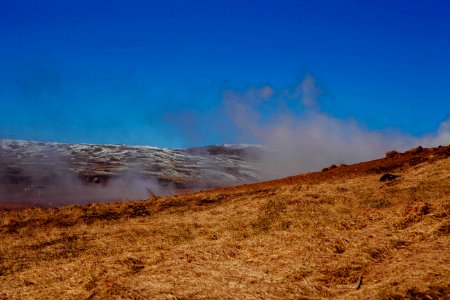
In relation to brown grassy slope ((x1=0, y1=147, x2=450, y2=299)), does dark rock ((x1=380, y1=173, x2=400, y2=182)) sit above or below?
above

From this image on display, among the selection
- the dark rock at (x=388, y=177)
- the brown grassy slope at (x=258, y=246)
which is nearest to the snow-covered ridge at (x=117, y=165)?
the brown grassy slope at (x=258, y=246)

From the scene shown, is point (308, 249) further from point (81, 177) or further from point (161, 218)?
point (81, 177)

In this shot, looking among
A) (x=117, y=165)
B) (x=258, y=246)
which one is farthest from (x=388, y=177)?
(x=117, y=165)

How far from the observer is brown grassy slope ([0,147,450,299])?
7.88 m

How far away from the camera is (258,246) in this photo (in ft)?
36.6

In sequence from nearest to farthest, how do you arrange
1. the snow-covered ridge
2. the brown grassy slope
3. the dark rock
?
the brown grassy slope, the dark rock, the snow-covered ridge

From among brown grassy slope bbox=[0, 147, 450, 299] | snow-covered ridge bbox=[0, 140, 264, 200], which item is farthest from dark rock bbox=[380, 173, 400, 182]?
snow-covered ridge bbox=[0, 140, 264, 200]

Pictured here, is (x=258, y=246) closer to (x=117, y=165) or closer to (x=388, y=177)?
(x=388, y=177)

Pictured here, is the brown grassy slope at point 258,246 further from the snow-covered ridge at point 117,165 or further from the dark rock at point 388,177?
the snow-covered ridge at point 117,165

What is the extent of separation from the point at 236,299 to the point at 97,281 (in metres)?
3.51

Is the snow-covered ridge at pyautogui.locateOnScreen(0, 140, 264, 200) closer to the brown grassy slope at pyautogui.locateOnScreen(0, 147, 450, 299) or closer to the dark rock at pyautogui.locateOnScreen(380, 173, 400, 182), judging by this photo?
the brown grassy slope at pyautogui.locateOnScreen(0, 147, 450, 299)

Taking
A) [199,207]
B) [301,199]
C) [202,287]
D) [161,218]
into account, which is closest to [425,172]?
[301,199]

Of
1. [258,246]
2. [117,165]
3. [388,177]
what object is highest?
[117,165]

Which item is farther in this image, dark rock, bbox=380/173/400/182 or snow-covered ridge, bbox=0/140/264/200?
snow-covered ridge, bbox=0/140/264/200
